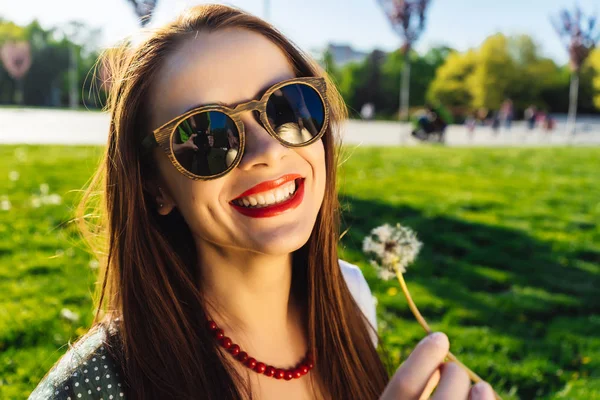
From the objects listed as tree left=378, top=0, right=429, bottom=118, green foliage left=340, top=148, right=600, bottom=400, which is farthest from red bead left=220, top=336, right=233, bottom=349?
tree left=378, top=0, right=429, bottom=118

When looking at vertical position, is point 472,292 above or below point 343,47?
below

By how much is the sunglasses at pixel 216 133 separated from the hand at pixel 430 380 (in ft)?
1.87

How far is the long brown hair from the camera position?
4.24ft

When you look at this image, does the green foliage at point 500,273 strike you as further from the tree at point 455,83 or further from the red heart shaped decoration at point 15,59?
the red heart shaped decoration at point 15,59

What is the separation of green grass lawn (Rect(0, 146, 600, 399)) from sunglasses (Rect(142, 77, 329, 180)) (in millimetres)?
644

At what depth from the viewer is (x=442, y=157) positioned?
12.6 m

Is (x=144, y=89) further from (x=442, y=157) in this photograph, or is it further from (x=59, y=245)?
(x=442, y=157)

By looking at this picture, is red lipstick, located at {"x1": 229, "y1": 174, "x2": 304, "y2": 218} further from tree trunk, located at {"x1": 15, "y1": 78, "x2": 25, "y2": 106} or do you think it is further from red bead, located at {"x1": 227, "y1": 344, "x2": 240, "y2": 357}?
tree trunk, located at {"x1": 15, "y1": 78, "x2": 25, "y2": 106}

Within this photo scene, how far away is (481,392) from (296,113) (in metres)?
0.72

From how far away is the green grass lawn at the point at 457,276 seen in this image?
309 cm

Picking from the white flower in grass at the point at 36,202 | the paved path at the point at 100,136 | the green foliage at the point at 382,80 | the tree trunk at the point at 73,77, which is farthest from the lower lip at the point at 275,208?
the green foliage at the point at 382,80

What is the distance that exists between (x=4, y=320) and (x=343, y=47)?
51623mm

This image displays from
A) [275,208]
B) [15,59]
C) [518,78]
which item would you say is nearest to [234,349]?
[275,208]

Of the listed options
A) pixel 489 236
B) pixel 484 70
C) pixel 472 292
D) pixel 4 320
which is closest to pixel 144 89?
pixel 4 320
